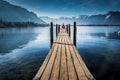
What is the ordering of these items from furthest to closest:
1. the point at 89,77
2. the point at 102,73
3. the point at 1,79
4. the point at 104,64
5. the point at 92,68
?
the point at 104,64 < the point at 92,68 < the point at 102,73 < the point at 1,79 < the point at 89,77

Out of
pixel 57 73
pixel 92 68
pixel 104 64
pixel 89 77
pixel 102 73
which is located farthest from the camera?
pixel 104 64

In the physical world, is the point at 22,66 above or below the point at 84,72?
below

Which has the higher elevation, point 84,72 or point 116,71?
point 84,72

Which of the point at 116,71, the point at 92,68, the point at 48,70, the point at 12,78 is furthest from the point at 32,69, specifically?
the point at 116,71

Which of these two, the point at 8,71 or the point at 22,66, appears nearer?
the point at 8,71

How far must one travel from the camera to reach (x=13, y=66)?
13.8m

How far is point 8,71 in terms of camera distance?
12.4 metres

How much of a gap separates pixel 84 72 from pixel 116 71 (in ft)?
25.4

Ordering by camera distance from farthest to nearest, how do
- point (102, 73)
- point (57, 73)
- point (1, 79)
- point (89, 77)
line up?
1. point (102, 73)
2. point (1, 79)
3. point (57, 73)
4. point (89, 77)

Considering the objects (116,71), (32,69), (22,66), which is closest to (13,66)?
(22,66)

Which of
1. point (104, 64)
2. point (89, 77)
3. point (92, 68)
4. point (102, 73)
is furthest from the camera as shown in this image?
point (104, 64)

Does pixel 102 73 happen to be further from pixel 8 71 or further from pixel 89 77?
pixel 8 71

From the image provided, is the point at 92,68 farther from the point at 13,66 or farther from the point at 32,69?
the point at 13,66

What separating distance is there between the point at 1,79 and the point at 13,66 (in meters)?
3.21
